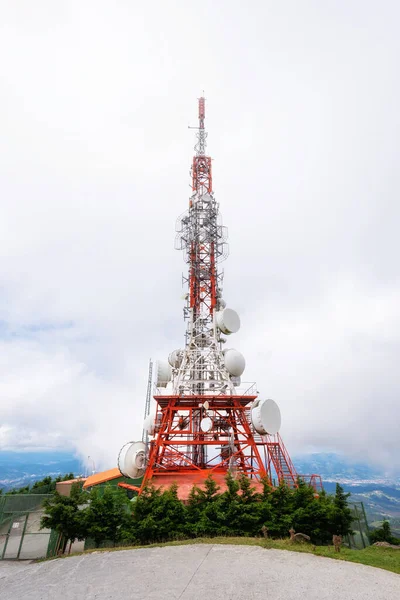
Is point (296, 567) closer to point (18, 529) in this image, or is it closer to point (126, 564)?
point (126, 564)

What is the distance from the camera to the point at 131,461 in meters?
19.7

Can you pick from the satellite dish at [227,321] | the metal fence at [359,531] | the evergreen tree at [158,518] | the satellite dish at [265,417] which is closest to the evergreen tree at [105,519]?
the evergreen tree at [158,518]

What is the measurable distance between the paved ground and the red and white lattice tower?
5183 millimetres

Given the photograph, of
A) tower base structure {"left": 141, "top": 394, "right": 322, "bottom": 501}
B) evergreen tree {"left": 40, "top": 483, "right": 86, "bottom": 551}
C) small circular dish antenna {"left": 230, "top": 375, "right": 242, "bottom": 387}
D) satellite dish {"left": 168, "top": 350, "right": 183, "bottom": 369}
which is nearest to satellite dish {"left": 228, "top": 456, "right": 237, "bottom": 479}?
tower base structure {"left": 141, "top": 394, "right": 322, "bottom": 501}

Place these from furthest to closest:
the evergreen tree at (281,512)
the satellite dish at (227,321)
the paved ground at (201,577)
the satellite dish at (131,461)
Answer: the satellite dish at (227,321), the satellite dish at (131,461), the evergreen tree at (281,512), the paved ground at (201,577)

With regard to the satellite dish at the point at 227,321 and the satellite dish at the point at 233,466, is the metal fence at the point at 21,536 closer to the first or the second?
the satellite dish at the point at 233,466

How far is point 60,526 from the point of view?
13.0 m

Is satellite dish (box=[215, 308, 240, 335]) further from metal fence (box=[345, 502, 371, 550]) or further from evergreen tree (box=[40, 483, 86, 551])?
evergreen tree (box=[40, 483, 86, 551])

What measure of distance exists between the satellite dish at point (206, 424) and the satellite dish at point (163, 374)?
530cm

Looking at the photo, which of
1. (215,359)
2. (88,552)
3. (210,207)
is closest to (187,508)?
(88,552)

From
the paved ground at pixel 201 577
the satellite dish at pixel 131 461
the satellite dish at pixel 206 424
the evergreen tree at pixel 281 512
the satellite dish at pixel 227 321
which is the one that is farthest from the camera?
the satellite dish at pixel 227 321

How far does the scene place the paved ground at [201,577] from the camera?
8.31 meters

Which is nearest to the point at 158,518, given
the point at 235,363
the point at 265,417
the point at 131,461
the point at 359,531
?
the point at 131,461

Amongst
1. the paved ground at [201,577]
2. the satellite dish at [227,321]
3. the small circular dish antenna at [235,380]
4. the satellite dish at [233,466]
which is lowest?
the paved ground at [201,577]
